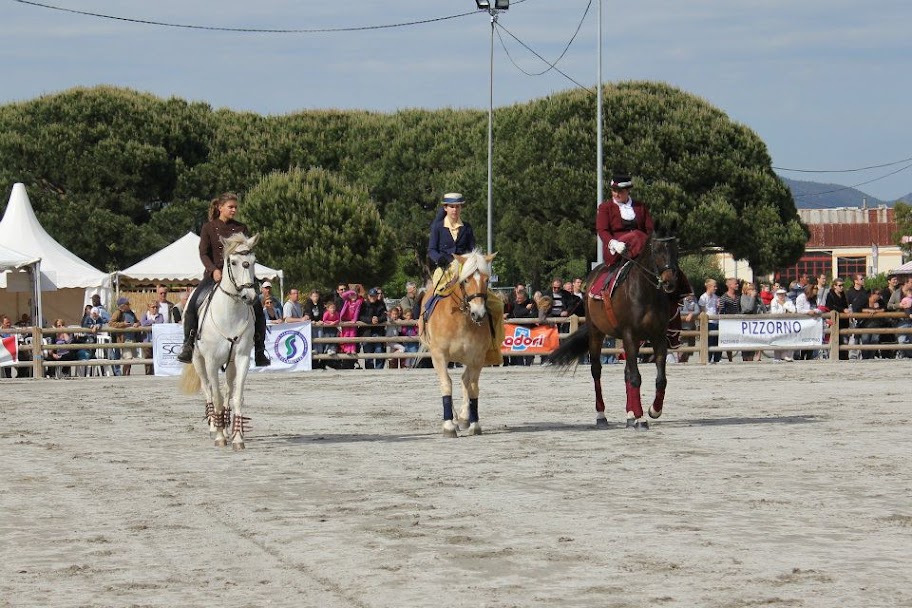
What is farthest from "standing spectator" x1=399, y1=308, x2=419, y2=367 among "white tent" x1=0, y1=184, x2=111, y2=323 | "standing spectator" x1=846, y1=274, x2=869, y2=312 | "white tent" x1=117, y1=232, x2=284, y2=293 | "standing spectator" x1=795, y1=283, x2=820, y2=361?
"standing spectator" x1=846, y1=274, x2=869, y2=312

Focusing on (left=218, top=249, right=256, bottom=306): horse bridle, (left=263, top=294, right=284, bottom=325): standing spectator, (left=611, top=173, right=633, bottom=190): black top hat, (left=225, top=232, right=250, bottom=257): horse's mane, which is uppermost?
(left=611, top=173, right=633, bottom=190): black top hat

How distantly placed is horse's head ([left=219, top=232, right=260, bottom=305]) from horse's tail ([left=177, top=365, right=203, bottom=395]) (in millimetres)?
1470

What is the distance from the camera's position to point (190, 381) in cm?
1502

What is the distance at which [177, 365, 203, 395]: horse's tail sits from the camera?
1493cm

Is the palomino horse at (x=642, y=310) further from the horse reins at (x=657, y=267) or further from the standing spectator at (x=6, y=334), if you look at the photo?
the standing spectator at (x=6, y=334)

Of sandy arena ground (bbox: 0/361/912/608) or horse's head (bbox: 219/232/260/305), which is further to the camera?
horse's head (bbox: 219/232/260/305)

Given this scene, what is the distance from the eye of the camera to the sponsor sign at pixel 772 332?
30953 millimetres

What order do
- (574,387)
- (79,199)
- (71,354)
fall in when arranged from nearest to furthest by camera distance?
(574,387) < (71,354) < (79,199)

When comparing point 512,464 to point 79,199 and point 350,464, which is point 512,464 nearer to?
point 350,464

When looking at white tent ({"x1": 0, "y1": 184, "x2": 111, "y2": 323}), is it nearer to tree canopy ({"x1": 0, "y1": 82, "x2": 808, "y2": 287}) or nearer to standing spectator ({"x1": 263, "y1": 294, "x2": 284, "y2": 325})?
standing spectator ({"x1": 263, "y1": 294, "x2": 284, "y2": 325})

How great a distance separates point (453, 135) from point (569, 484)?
6013 centimetres

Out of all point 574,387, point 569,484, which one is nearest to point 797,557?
A: point 569,484

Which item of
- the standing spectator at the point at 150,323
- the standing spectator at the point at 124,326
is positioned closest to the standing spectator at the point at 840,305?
the standing spectator at the point at 150,323

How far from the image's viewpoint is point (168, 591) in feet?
22.9
